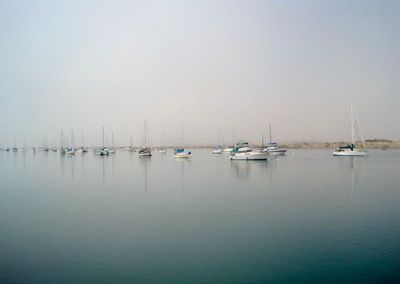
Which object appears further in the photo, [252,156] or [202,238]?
[252,156]

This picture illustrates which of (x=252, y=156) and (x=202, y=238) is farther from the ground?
(x=252, y=156)

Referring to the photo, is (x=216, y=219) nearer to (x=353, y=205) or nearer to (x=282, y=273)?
(x=282, y=273)

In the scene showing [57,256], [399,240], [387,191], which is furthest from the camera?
[387,191]

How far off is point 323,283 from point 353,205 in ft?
46.2

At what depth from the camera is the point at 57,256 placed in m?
12.8

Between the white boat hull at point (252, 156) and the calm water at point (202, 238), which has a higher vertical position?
the white boat hull at point (252, 156)

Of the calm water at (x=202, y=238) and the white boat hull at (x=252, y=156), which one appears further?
the white boat hull at (x=252, y=156)

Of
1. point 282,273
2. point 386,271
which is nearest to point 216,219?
point 282,273

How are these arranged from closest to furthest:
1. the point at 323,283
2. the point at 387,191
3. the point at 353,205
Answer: the point at 323,283, the point at 353,205, the point at 387,191

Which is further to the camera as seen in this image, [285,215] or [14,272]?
[285,215]

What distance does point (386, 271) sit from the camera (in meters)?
11.0

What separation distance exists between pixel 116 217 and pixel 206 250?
7.97 meters

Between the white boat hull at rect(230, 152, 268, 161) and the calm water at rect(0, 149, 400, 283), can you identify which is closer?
the calm water at rect(0, 149, 400, 283)

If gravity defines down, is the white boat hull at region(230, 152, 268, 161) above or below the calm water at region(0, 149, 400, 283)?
above
